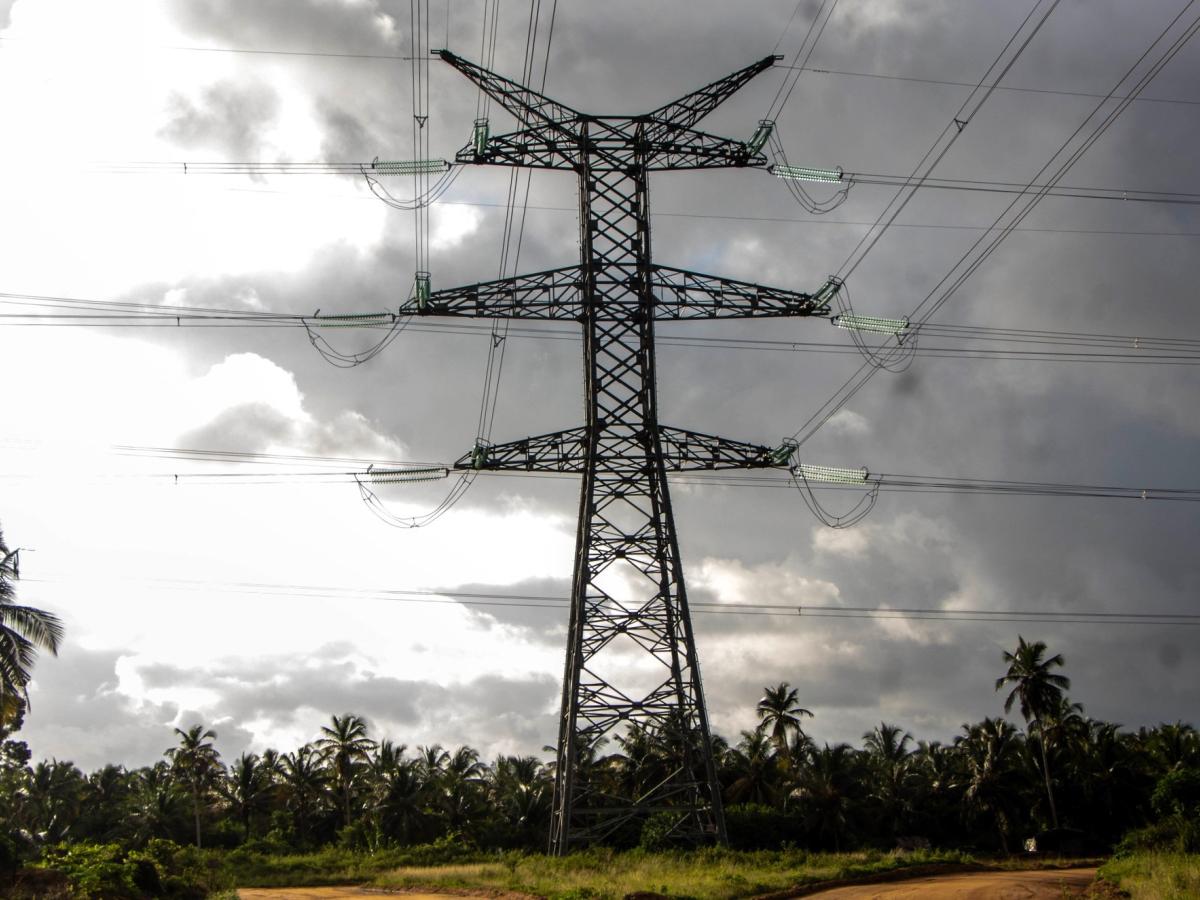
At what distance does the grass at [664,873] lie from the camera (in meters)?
27.3

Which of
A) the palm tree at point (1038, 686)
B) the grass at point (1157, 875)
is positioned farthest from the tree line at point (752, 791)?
the grass at point (1157, 875)

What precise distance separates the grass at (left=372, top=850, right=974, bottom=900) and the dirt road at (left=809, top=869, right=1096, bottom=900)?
5.69 feet

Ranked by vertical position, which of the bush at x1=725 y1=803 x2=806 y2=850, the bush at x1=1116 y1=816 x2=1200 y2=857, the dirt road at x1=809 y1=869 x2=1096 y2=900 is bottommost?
the dirt road at x1=809 y1=869 x2=1096 y2=900

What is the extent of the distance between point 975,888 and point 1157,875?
4.23m

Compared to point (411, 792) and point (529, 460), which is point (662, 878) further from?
point (411, 792)

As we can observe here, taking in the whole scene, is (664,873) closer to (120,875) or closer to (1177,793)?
(120,875)

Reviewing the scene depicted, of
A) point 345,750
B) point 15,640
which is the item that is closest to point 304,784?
point 345,750

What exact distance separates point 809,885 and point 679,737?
630 cm

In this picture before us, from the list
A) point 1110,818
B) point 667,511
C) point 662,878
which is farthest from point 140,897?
point 1110,818

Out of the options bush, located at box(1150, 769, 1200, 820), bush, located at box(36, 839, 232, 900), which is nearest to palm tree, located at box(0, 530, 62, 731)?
bush, located at box(36, 839, 232, 900)

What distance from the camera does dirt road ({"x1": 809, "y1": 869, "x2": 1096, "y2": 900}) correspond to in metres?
25.5

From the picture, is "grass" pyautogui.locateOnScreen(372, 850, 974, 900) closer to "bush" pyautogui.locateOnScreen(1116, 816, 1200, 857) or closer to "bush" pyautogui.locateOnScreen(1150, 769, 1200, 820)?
"bush" pyautogui.locateOnScreen(1116, 816, 1200, 857)

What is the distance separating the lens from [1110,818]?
224ft

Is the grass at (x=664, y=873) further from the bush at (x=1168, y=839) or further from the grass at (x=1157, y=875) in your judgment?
the grass at (x=1157, y=875)
